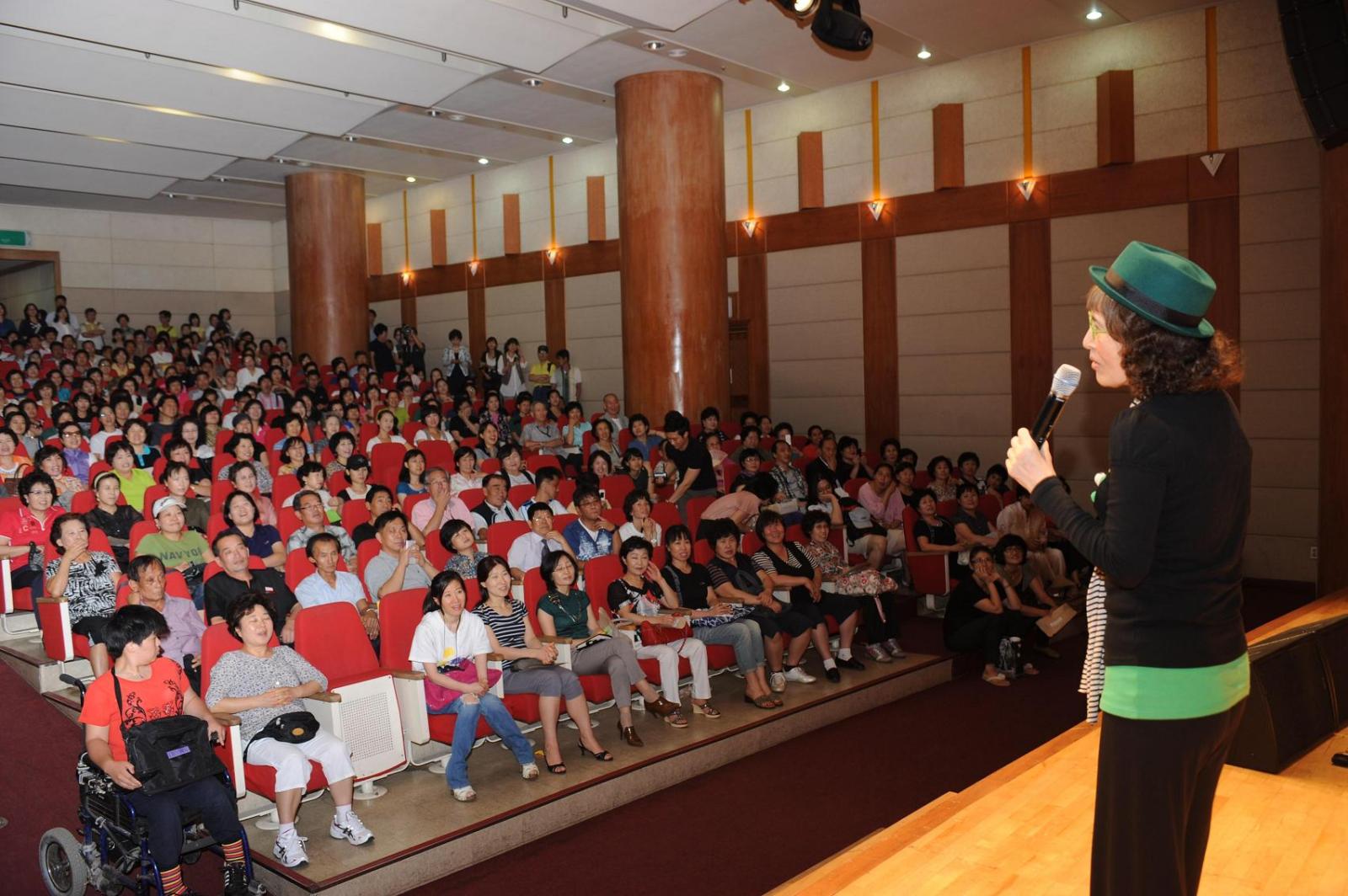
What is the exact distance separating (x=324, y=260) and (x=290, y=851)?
9.22 m

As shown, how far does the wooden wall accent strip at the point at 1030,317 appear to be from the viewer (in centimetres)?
824

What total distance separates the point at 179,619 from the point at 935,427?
6565 mm

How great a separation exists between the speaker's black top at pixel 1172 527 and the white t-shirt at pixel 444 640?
9.34 feet

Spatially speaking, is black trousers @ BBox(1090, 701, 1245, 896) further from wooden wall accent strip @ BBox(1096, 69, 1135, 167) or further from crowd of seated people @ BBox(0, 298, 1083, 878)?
wooden wall accent strip @ BBox(1096, 69, 1135, 167)

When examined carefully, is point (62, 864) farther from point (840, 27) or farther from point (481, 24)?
point (481, 24)

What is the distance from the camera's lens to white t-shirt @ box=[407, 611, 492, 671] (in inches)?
146

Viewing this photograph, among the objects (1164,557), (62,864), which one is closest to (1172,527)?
(1164,557)

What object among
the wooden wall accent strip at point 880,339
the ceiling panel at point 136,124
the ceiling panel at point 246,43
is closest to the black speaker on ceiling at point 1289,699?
the wooden wall accent strip at point 880,339

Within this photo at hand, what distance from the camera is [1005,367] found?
27.7 feet

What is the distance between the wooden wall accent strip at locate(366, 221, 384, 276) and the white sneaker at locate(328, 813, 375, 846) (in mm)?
11266

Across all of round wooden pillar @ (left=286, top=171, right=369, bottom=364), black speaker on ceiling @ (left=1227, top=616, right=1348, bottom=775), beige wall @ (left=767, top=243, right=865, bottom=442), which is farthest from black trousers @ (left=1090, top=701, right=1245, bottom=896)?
round wooden pillar @ (left=286, top=171, right=369, bottom=364)

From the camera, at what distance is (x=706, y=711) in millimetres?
4430

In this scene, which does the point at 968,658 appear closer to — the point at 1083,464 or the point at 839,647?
the point at 839,647

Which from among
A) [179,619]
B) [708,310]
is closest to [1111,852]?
[179,619]
